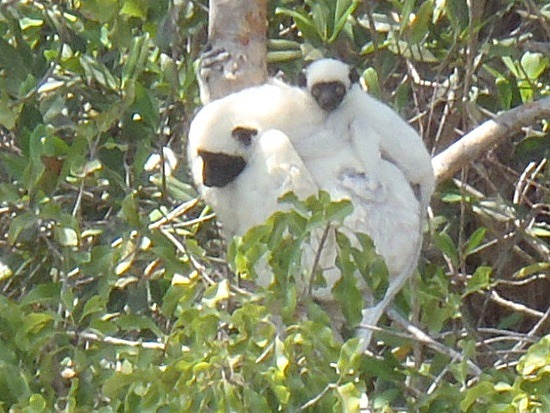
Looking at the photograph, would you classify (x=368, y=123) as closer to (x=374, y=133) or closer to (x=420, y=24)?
(x=374, y=133)

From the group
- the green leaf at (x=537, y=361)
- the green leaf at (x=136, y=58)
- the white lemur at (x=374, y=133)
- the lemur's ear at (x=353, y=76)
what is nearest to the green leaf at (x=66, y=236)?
the green leaf at (x=136, y=58)

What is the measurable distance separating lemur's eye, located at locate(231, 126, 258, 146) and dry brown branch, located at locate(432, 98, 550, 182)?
60cm

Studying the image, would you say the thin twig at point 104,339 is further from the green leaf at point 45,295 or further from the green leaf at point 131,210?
the green leaf at point 131,210

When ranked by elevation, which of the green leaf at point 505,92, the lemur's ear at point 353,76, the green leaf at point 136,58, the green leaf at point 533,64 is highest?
the green leaf at point 136,58

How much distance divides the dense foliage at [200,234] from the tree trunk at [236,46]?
241 mm

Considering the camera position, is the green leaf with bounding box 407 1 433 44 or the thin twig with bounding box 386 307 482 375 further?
the green leaf with bounding box 407 1 433 44

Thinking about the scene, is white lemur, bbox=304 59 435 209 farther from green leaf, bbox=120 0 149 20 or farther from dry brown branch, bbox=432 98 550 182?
green leaf, bbox=120 0 149 20

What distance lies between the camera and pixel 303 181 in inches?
150

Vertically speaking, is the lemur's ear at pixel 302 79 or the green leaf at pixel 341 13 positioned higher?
the green leaf at pixel 341 13

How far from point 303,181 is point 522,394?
1076mm

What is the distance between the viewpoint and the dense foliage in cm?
284

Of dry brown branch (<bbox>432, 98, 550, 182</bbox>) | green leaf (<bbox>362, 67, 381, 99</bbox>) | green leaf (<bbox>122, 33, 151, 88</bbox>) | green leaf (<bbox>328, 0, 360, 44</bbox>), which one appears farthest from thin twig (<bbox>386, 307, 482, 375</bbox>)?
green leaf (<bbox>122, 33, 151, 88</bbox>)

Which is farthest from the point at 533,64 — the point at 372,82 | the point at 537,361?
the point at 537,361

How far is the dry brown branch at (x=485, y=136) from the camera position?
4.11 metres
